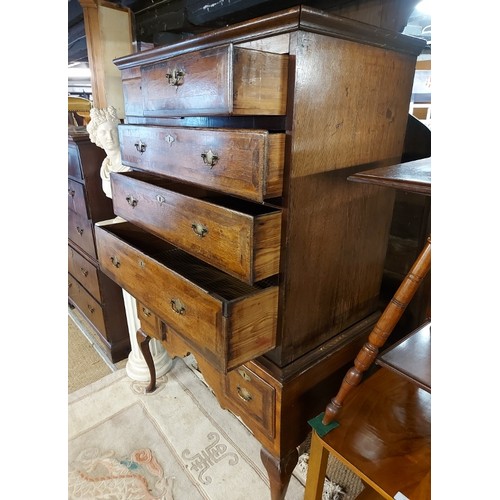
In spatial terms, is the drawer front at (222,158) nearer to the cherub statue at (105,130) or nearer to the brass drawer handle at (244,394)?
the cherub statue at (105,130)

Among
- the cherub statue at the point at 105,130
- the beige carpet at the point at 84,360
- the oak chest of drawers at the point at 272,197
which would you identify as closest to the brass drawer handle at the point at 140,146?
the oak chest of drawers at the point at 272,197

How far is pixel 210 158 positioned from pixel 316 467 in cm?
78

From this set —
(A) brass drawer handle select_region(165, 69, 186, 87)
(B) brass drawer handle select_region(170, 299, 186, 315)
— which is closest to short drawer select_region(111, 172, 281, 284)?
(B) brass drawer handle select_region(170, 299, 186, 315)

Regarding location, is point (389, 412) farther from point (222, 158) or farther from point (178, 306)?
point (222, 158)

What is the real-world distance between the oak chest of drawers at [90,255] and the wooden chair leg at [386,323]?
118 cm

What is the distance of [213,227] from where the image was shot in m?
0.73

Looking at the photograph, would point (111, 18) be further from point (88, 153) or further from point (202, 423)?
point (202, 423)

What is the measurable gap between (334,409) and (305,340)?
17 centimetres

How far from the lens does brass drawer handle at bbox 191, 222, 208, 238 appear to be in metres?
0.75

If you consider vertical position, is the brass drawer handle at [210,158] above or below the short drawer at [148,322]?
Answer: above

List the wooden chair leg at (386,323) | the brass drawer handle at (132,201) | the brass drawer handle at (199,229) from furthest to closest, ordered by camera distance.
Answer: the brass drawer handle at (132,201) < the brass drawer handle at (199,229) < the wooden chair leg at (386,323)

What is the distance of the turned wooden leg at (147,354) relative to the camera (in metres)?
Answer: 1.39

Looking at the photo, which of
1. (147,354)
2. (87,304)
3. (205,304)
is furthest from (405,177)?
(87,304)
